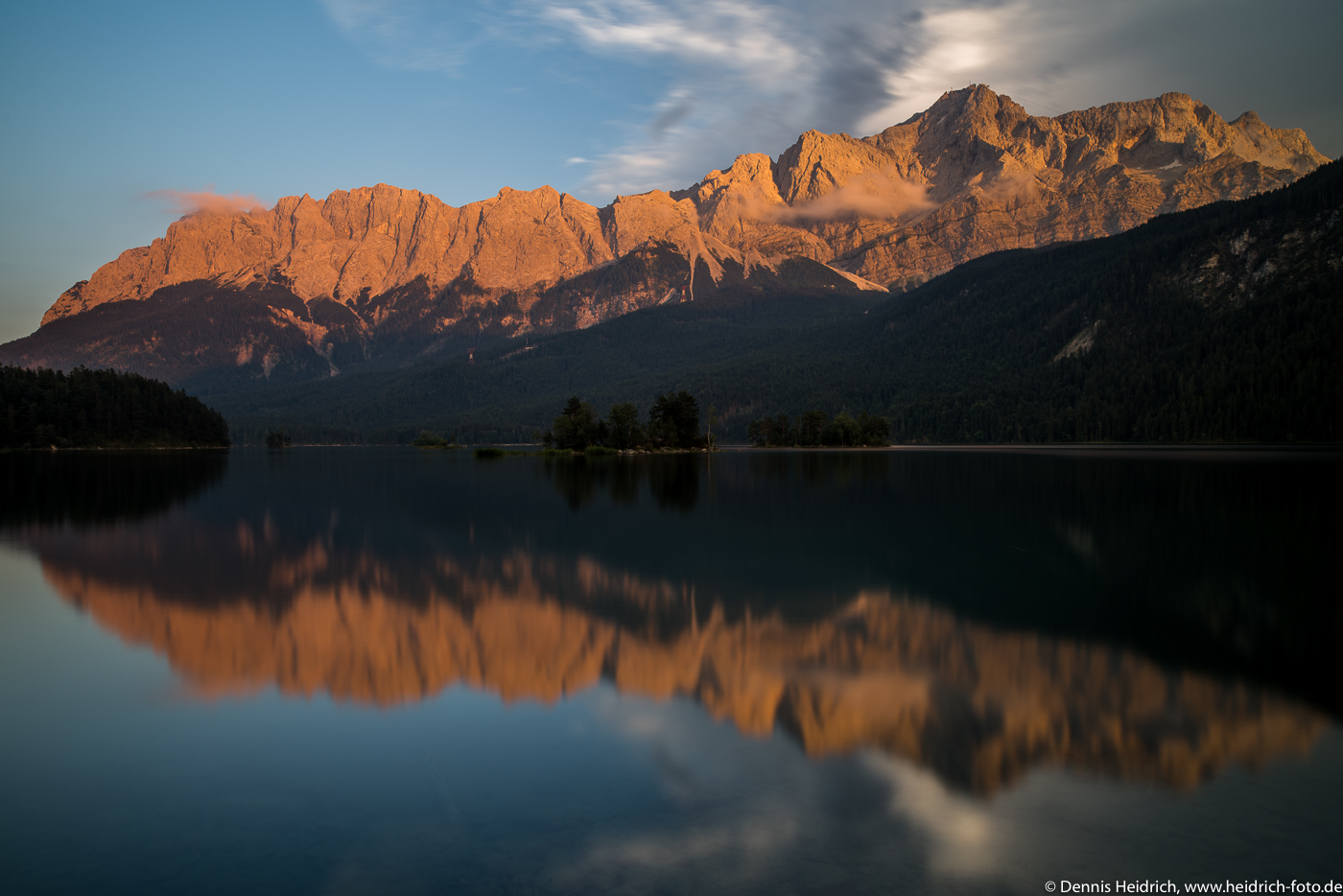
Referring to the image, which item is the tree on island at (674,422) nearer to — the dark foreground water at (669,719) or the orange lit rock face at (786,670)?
the dark foreground water at (669,719)

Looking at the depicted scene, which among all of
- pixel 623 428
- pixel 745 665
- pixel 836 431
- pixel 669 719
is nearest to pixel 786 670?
pixel 745 665

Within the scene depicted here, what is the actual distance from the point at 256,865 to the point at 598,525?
Result: 29.9 m

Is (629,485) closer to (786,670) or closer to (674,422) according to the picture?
(786,670)

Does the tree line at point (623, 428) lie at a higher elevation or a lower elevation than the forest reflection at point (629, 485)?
higher

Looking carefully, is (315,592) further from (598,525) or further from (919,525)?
(919,525)

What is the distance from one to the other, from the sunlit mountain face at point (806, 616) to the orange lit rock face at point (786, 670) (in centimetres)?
6

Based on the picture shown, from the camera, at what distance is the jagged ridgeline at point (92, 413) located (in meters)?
153

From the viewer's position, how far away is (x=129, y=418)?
171750 mm

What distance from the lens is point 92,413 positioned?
541 ft

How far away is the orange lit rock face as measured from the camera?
11812mm

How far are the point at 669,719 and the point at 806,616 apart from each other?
302 inches

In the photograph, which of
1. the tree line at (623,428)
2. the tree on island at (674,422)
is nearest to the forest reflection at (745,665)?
the tree line at (623,428)

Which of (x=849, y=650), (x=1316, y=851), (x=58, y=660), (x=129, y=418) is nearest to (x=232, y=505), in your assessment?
(x=58, y=660)

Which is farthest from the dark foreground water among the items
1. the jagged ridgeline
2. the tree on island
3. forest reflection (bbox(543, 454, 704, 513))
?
the jagged ridgeline
